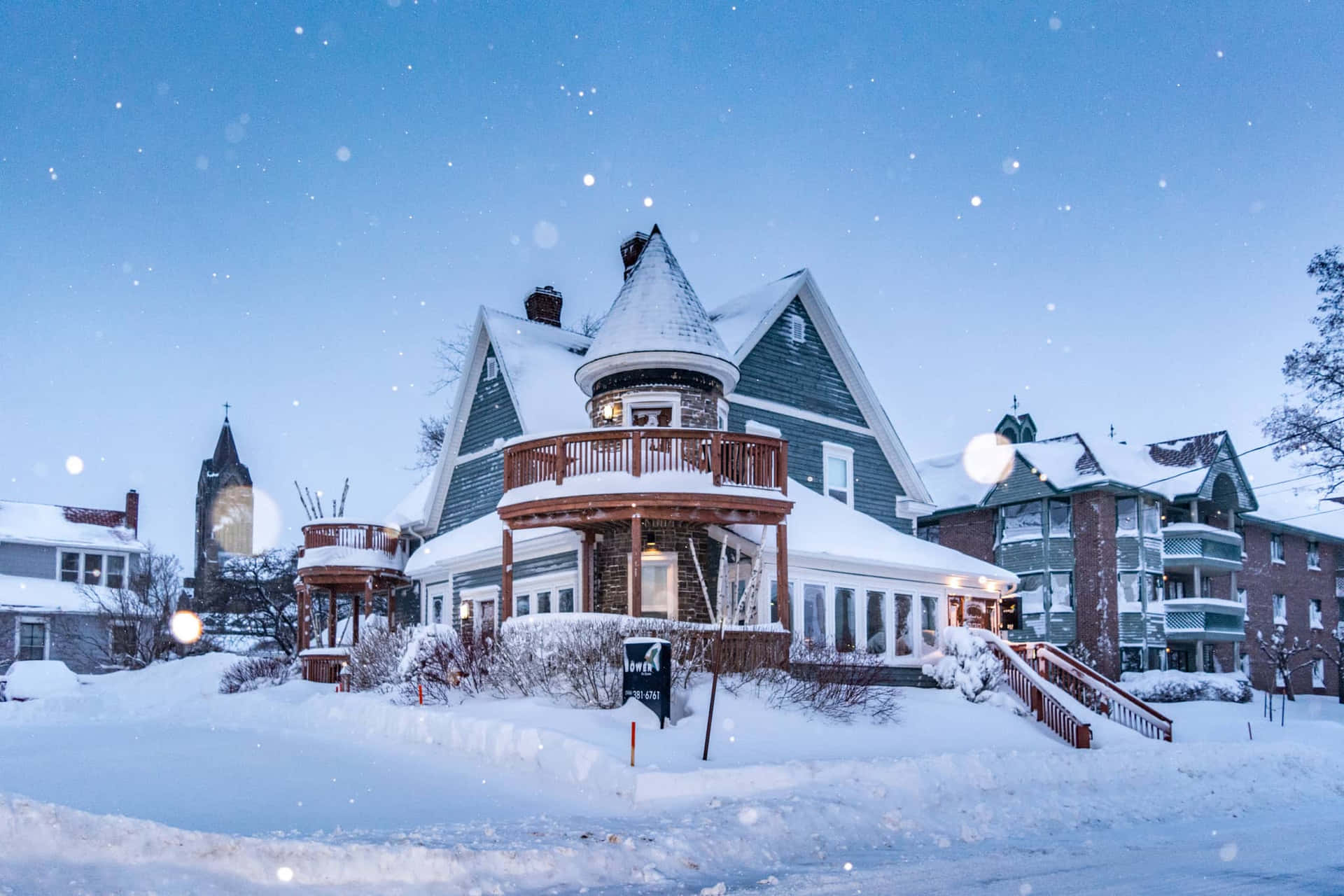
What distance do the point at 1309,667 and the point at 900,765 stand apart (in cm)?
3513

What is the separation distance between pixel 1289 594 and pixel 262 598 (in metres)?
37.9

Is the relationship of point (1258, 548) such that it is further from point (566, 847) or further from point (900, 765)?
point (566, 847)

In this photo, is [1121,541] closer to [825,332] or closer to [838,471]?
[838,471]

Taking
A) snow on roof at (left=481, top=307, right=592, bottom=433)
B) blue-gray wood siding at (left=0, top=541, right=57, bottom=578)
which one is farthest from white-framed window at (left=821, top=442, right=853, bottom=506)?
blue-gray wood siding at (left=0, top=541, right=57, bottom=578)

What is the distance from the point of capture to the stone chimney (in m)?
27.0

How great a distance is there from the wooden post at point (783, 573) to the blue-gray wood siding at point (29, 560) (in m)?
33.1

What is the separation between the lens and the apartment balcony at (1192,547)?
34719mm

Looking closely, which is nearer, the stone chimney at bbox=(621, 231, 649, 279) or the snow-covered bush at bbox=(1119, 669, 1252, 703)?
the stone chimney at bbox=(621, 231, 649, 279)

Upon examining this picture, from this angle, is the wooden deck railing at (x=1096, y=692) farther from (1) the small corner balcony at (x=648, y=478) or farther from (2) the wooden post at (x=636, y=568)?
(2) the wooden post at (x=636, y=568)

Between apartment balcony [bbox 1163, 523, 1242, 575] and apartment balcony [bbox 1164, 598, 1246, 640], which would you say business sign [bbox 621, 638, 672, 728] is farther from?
apartment balcony [bbox 1163, 523, 1242, 575]

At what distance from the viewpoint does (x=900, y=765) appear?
1216 centimetres

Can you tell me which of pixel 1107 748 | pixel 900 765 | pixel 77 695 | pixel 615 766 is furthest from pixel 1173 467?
pixel 77 695

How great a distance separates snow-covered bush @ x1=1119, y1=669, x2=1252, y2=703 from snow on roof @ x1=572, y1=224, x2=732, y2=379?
16941 mm

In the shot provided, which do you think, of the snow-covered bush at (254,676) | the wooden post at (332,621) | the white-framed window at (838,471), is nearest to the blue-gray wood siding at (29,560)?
the snow-covered bush at (254,676)
